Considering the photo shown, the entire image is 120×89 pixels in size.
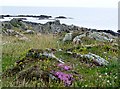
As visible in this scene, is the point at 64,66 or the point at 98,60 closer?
the point at 64,66

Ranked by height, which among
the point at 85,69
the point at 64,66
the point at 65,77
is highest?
the point at 64,66

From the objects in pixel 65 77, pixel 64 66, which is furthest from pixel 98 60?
pixel 65 77

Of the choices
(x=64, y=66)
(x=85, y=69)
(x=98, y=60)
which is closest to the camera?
(x=64, y=66)

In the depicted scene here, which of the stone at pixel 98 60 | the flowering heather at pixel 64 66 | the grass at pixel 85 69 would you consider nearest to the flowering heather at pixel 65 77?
the grass at pixel 85 69

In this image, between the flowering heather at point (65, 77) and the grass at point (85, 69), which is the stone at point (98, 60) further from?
the flowering heather at point (65, 77)

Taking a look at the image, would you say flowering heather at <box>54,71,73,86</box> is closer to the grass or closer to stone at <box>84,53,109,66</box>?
the grass

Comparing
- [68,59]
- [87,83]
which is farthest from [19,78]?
[68,59]

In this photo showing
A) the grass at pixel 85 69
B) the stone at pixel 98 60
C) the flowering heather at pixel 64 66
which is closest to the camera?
the grass at pixel 85 69

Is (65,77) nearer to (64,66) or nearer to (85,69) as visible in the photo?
(64,66)

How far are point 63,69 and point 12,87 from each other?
3545 mm

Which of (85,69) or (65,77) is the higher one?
(65,77)

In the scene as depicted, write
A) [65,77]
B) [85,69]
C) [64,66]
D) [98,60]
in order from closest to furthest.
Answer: [65,77]
[64,66]
[85,69]
[98,60]

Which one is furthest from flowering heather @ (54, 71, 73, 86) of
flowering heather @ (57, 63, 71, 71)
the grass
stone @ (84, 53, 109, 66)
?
stone @ (84, 53, 109, 66)

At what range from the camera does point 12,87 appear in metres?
12.4
